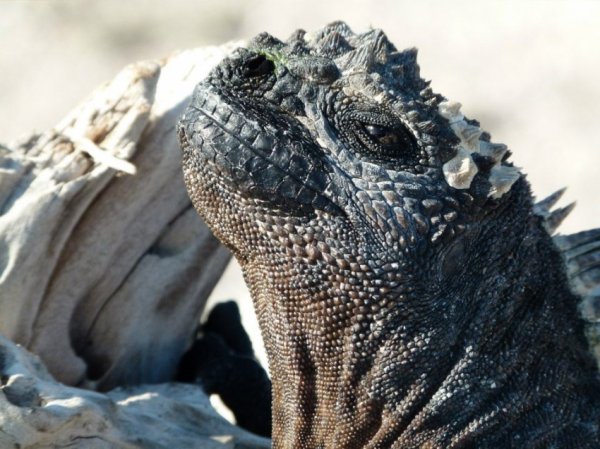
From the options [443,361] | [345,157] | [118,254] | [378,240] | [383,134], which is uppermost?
[383,134]

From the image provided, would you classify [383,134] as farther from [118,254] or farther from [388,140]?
[118,254]

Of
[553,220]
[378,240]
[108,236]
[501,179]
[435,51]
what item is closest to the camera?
[378,240]

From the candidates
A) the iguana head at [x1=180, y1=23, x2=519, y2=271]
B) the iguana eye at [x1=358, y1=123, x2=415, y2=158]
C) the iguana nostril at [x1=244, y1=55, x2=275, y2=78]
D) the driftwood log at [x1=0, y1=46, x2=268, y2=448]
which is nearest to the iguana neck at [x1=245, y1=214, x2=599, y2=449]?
the iguana head at [x1=180, y1=23, x2=519, y2=271]

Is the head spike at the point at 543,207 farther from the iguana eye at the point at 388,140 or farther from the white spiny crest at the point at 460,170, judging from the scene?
the iguana eye at the point at 388,140

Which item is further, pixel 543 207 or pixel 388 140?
pixel 543 207

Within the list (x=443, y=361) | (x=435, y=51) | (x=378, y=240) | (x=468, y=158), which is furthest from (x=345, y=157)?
(x=435, y=51)

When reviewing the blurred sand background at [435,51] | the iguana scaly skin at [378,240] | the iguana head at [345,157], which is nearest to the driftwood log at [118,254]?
the iguana scaly skin at [378,240]
